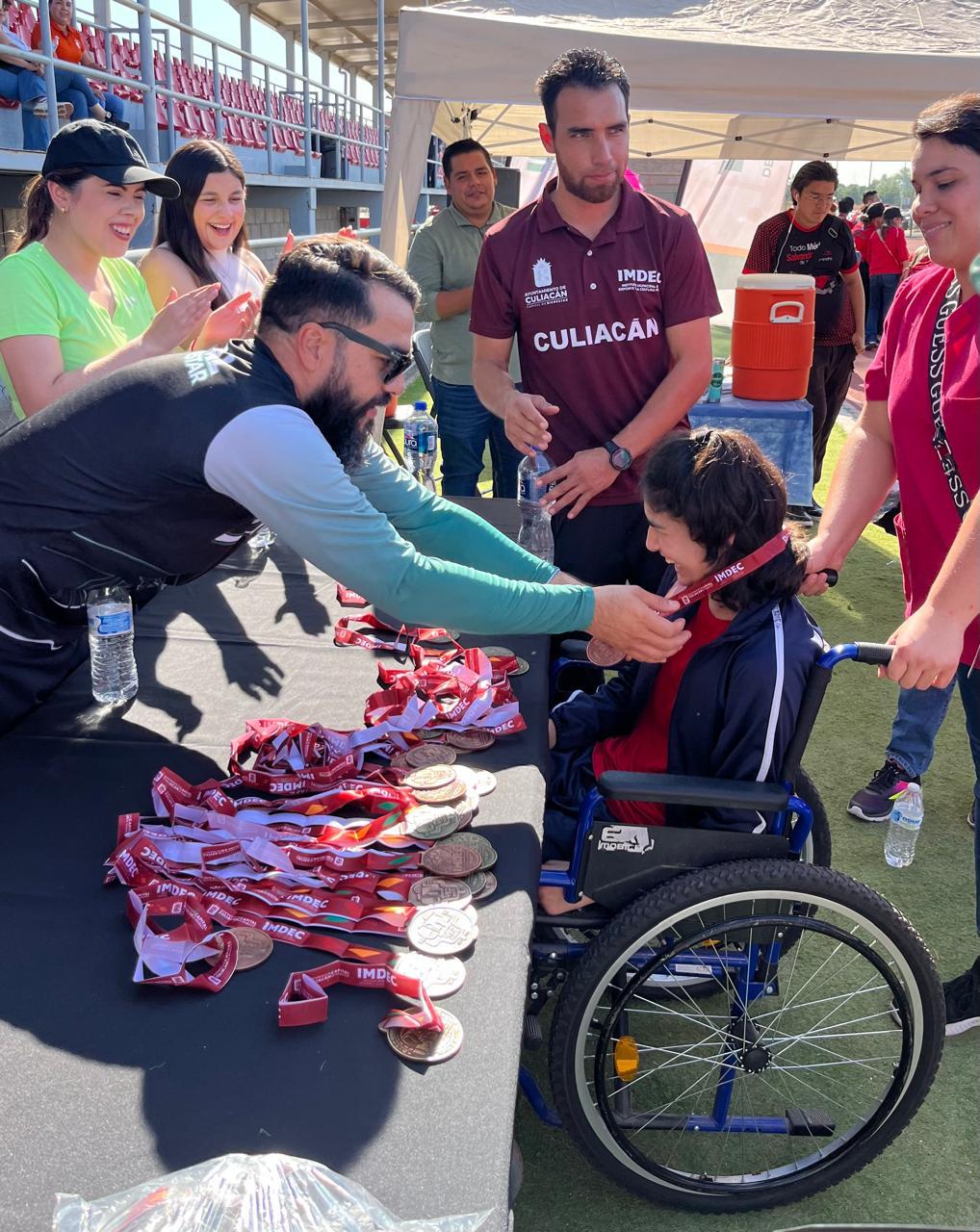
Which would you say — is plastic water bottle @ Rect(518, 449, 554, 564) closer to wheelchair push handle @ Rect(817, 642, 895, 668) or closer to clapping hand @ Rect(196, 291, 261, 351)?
clapping hand @ Rect(196, 291, 261, 351)

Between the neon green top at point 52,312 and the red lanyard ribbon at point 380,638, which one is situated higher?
the neon green top at point 52,312

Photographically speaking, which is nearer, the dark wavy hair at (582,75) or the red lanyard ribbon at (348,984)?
the red lanyard ribbon at (348,984)

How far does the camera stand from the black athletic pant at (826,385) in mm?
6262

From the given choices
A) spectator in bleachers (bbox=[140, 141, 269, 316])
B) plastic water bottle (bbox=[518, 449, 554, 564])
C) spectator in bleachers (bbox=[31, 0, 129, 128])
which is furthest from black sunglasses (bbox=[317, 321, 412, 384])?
spectator in bleachers (bbox=[31, 0, 129, 128])

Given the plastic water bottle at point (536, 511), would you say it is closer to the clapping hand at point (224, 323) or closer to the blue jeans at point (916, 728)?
the clapping hand at point (224, 323)

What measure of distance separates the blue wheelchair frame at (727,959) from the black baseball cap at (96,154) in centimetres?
212

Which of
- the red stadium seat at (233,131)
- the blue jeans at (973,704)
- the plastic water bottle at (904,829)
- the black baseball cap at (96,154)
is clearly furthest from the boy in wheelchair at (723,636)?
the red stadium seat at (233,131)

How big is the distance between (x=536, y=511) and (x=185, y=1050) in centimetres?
218

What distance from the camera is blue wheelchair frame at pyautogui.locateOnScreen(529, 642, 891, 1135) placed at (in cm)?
169

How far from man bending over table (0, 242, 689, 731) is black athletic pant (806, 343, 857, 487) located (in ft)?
15.9

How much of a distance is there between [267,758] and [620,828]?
0.64 metres

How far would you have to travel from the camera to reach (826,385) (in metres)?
6.55

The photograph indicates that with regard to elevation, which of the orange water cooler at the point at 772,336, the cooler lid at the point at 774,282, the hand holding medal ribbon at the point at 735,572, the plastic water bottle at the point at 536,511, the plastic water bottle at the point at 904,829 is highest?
the cooler lid at the point at 774,282

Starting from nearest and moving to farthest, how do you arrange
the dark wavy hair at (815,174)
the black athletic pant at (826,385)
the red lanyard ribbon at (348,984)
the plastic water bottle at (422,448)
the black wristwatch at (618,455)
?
A: the red lanyard ribbon at (348,984), the black wristwatch at (618,455), the plastic water bottle at (422,448), the dark wavy hair at (815,174), the black athletic pant at (826,385)
